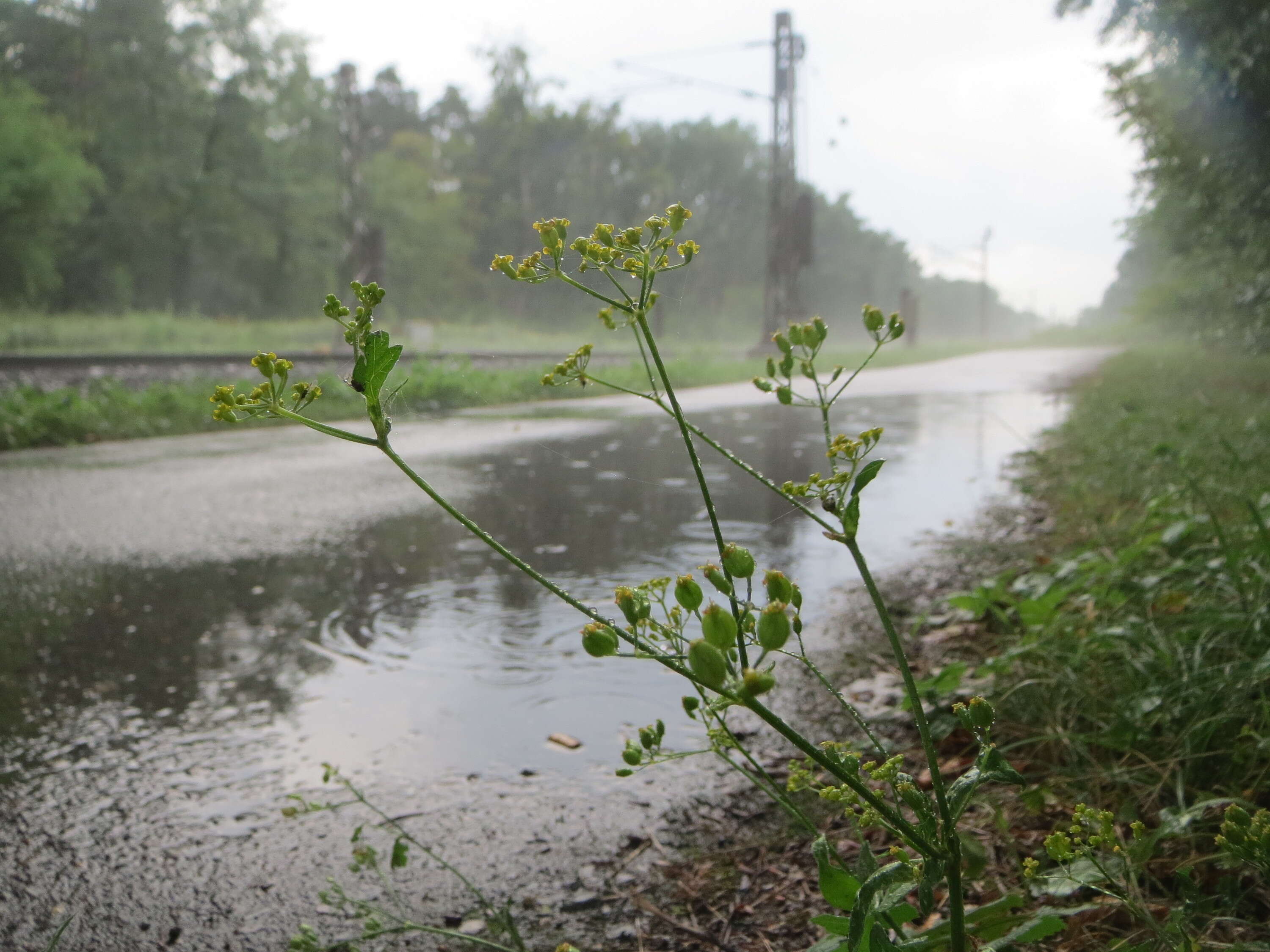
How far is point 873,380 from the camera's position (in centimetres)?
1684

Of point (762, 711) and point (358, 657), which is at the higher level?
point (762, 711)

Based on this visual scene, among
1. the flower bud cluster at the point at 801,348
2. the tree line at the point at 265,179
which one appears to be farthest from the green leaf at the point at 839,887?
the tree line at the point at 265,179

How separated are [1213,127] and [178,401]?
9158mm

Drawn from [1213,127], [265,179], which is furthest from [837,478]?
[265,179]

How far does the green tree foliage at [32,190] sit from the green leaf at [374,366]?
33536mm

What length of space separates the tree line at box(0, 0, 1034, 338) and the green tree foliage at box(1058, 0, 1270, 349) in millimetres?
15172

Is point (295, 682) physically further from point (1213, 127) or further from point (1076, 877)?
point (1213, 127)

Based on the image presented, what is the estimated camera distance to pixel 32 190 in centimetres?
3030

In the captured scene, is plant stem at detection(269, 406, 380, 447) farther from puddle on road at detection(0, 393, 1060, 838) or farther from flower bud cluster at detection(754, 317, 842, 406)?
puddle on road at detection(0, 393, 1060, 838)

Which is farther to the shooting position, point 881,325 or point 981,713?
point 881,325

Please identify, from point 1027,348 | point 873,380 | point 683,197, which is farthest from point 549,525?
point 683,197

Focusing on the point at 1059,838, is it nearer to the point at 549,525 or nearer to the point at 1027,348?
the point at 549,525

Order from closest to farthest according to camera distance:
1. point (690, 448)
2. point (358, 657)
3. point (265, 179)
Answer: point (690, 448)
point (358, 657)
point (265, 179)

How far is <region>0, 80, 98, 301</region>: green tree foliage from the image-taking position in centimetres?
2914
